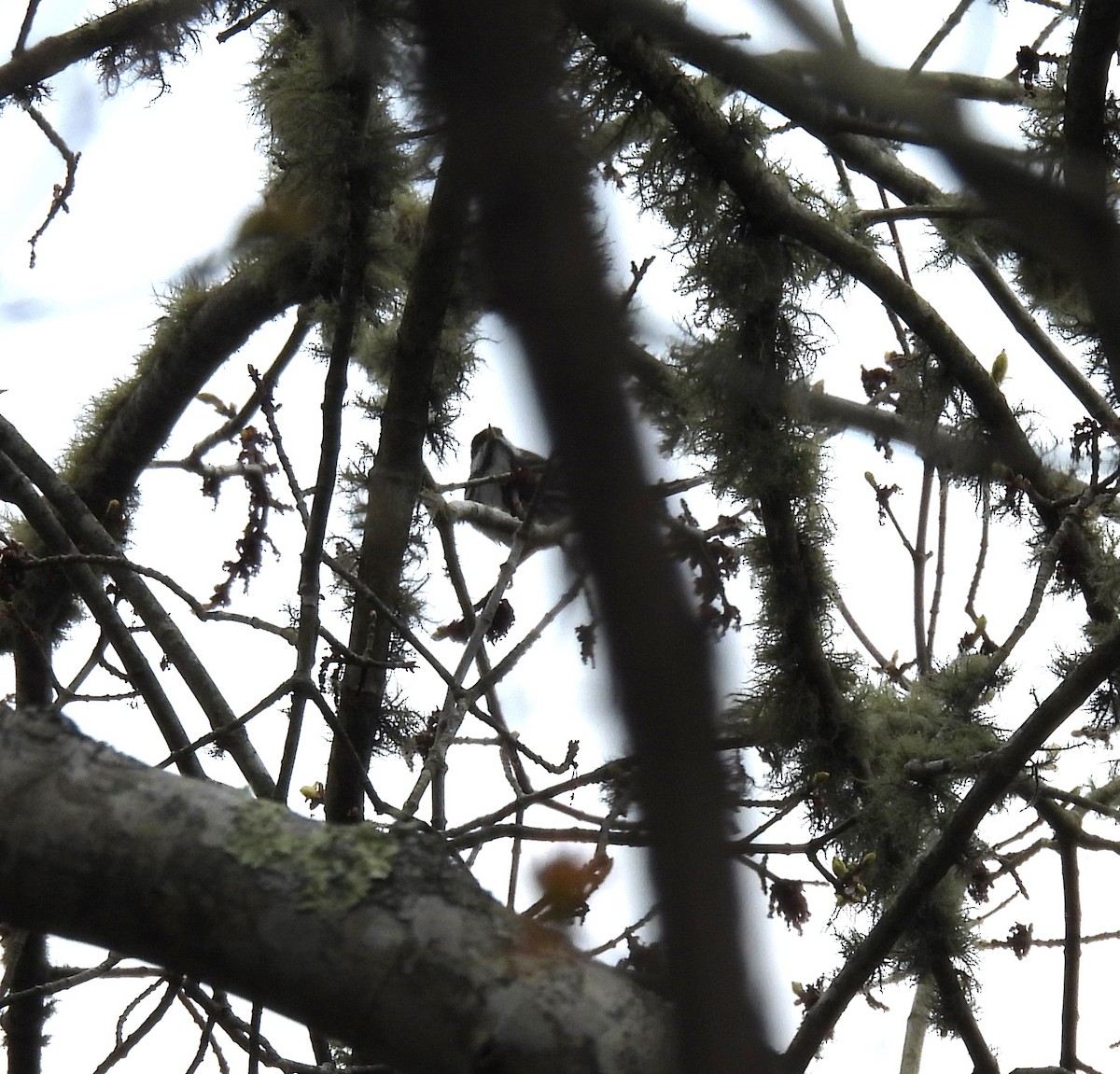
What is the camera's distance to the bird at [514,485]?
83cm

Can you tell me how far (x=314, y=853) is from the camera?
755 millimetres

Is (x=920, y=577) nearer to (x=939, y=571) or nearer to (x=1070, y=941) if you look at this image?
(x=939, y=571)

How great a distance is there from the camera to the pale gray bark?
69 centimetres

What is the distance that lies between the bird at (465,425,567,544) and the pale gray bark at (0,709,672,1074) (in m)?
0.27

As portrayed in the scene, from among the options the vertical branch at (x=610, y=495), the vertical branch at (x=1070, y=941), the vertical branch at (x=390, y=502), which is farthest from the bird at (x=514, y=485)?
the vertical branch at (x=1070, y=941)

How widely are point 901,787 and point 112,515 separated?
5.43 feet

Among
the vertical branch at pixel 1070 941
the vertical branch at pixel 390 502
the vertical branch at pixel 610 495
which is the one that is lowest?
the vertical branch at pixel 610 495

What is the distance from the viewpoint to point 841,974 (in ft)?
4.55

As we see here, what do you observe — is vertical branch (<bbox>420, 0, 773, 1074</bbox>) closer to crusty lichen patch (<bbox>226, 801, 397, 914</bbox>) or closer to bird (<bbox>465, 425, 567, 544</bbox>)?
bird (<bbox>465, 425, 567, 544</bbox>)

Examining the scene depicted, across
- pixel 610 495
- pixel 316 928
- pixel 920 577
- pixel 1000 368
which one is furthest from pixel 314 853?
pixel 920 577

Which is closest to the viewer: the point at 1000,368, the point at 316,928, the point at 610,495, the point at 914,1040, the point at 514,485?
the point at 610,495

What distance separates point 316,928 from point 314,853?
2.2 inches

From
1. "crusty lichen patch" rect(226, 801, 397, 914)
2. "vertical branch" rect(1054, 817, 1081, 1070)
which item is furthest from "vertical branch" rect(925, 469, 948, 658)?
"crusty lichen patch" rect(226, 801, 397, 914)

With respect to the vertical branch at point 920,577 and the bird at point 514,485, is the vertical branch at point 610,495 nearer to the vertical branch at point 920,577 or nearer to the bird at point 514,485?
the bird at point 514,485
